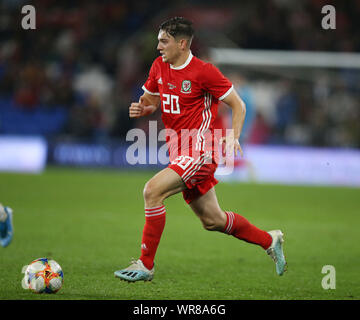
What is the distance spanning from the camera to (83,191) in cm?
1286

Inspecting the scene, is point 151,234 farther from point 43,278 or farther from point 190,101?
point 190,101

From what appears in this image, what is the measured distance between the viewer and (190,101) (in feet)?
18.6

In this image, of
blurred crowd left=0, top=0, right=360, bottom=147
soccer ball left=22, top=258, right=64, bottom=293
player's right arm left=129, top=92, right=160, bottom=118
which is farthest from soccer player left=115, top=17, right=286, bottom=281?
blurred crowd left=0, top=0, right=360, bottom=147

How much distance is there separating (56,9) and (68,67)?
2816 mm

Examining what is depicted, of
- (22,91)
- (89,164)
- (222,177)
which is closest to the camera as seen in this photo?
(222,177)

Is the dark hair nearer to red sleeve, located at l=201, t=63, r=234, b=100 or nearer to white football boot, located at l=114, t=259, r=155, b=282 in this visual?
red sleeve, located at l=201, t=63, r=234, b=100

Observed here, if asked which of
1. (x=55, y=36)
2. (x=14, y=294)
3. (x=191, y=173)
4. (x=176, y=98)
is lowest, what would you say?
(x=14, y=294)

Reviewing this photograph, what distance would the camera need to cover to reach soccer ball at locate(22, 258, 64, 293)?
5000 mm

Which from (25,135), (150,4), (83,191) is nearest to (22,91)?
(25,135)

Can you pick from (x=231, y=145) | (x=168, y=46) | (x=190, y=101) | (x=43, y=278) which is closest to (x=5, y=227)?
(x=43, y=278)

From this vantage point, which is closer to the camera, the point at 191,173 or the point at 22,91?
the point at 191,173

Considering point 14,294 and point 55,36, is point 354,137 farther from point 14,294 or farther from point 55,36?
point 14,294

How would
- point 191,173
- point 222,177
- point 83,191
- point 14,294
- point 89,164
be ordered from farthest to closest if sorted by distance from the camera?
point 89,164 → point 222,177 → point 83,191 → point 191,173 → point 14,294

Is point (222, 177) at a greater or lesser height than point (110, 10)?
lesser
